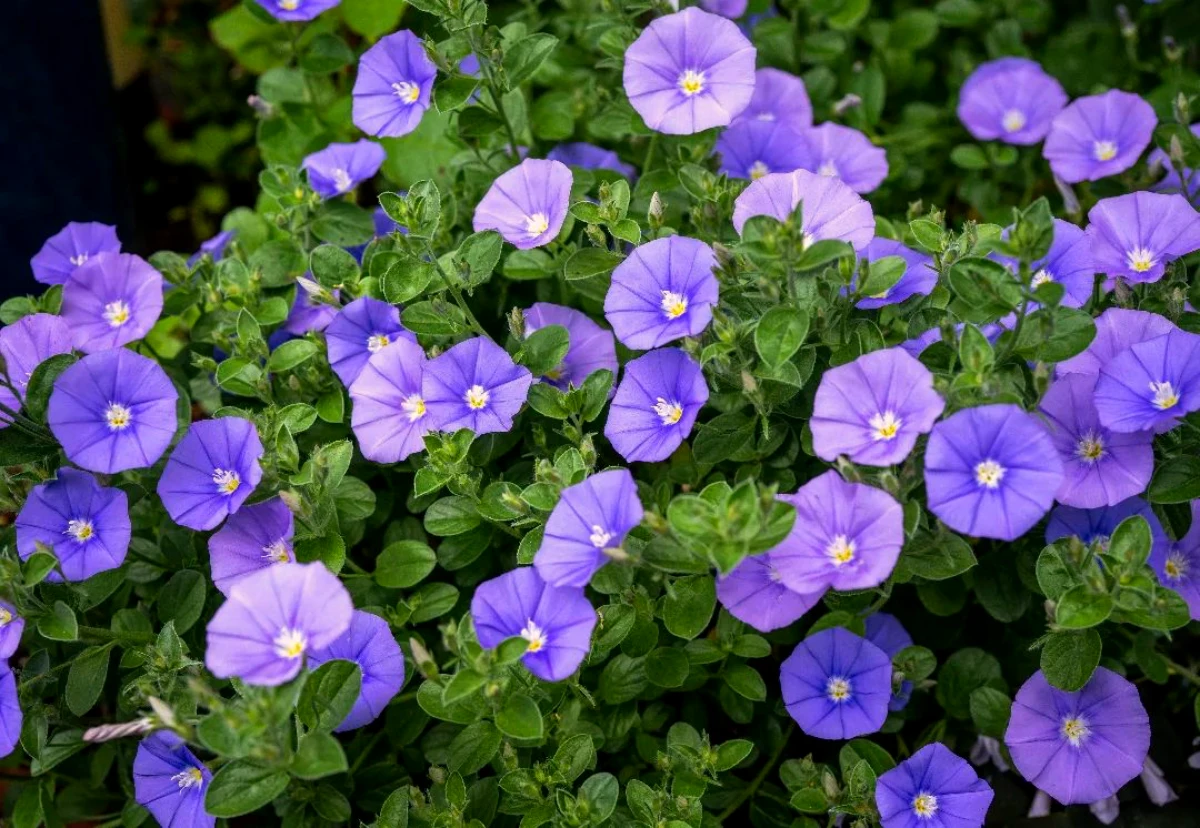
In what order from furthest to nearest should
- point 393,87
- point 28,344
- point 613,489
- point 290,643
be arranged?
point 393,87 → point 28,344 → point 613,489 → point 290,643

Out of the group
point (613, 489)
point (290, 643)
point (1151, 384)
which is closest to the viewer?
point (290, 643)

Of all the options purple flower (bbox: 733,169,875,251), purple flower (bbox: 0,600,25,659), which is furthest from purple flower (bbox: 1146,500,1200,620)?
purple flower (bbox: 0,600,25,659)

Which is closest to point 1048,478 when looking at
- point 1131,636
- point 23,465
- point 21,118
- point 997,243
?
point 997,243

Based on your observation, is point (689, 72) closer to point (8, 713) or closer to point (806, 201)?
point (806, 201)

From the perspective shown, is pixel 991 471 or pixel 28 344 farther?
pixel 28 344

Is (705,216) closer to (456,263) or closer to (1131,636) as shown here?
(456,263)

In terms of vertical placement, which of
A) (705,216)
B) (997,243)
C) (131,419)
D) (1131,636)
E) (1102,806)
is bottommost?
(1102,806)

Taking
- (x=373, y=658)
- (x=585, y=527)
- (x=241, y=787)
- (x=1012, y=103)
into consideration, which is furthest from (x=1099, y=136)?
(x=241, y=787)
